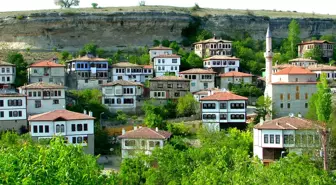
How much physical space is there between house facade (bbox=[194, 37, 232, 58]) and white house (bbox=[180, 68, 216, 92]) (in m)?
9.54

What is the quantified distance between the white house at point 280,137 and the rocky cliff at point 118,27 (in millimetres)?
36701

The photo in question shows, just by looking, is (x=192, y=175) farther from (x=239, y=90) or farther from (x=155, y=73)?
(x=155, y=73)

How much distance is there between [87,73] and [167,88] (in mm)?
8304

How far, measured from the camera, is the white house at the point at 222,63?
62.9 metres

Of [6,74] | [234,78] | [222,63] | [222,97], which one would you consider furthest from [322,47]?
[6,74]

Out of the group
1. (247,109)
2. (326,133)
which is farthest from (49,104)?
(326,133)

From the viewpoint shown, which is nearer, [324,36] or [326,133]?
[326,133]

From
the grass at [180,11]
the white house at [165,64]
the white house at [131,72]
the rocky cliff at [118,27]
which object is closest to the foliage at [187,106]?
the white house at [131,72]

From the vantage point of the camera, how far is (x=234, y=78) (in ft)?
194

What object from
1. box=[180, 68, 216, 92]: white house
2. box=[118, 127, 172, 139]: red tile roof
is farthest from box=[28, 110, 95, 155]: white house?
box=[180, 68, 216, 92]: white house

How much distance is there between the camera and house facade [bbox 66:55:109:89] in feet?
191

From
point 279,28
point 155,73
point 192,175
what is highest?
point 279,28

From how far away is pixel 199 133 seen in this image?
144 feet

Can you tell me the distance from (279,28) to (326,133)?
48.0m
